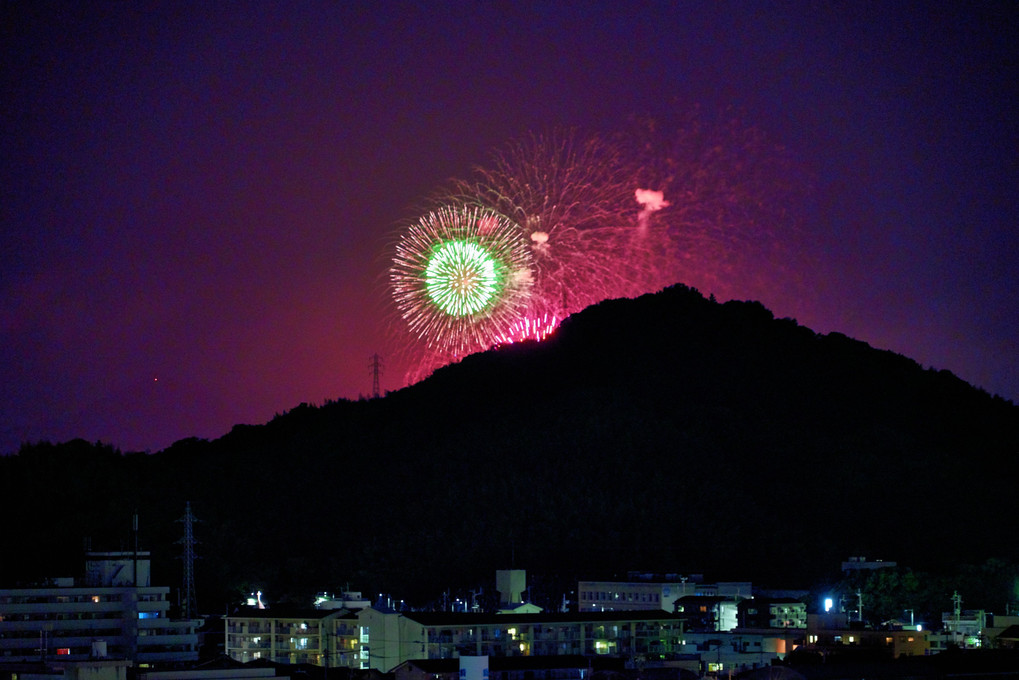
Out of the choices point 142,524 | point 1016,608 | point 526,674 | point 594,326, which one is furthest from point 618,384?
point 526,674

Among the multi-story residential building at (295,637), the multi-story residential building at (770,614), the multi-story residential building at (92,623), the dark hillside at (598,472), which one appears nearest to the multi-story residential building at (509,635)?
the multi-story residential building at (295,637)

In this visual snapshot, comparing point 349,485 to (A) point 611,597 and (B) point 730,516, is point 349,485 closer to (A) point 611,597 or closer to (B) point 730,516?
(B) point 730,516

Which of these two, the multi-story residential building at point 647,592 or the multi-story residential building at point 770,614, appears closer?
the multi-story residential building at point 770,614

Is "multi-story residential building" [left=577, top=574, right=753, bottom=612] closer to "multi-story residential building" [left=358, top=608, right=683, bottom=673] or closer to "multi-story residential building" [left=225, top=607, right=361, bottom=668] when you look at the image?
"multi-story residential building" [left=358, top=608, right=683, bottom=673]

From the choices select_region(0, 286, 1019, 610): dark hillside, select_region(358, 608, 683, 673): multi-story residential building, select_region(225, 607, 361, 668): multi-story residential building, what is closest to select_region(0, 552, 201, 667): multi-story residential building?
select_region(225, 607, 361, 668): multi-story residential building

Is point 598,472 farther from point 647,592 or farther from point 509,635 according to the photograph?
point 509,635

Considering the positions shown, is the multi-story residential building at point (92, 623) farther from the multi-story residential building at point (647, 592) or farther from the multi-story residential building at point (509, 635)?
the multi-story residential building at point (647, 592)

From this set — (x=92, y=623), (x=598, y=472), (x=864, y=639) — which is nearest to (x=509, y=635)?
(x=864, y=639)
